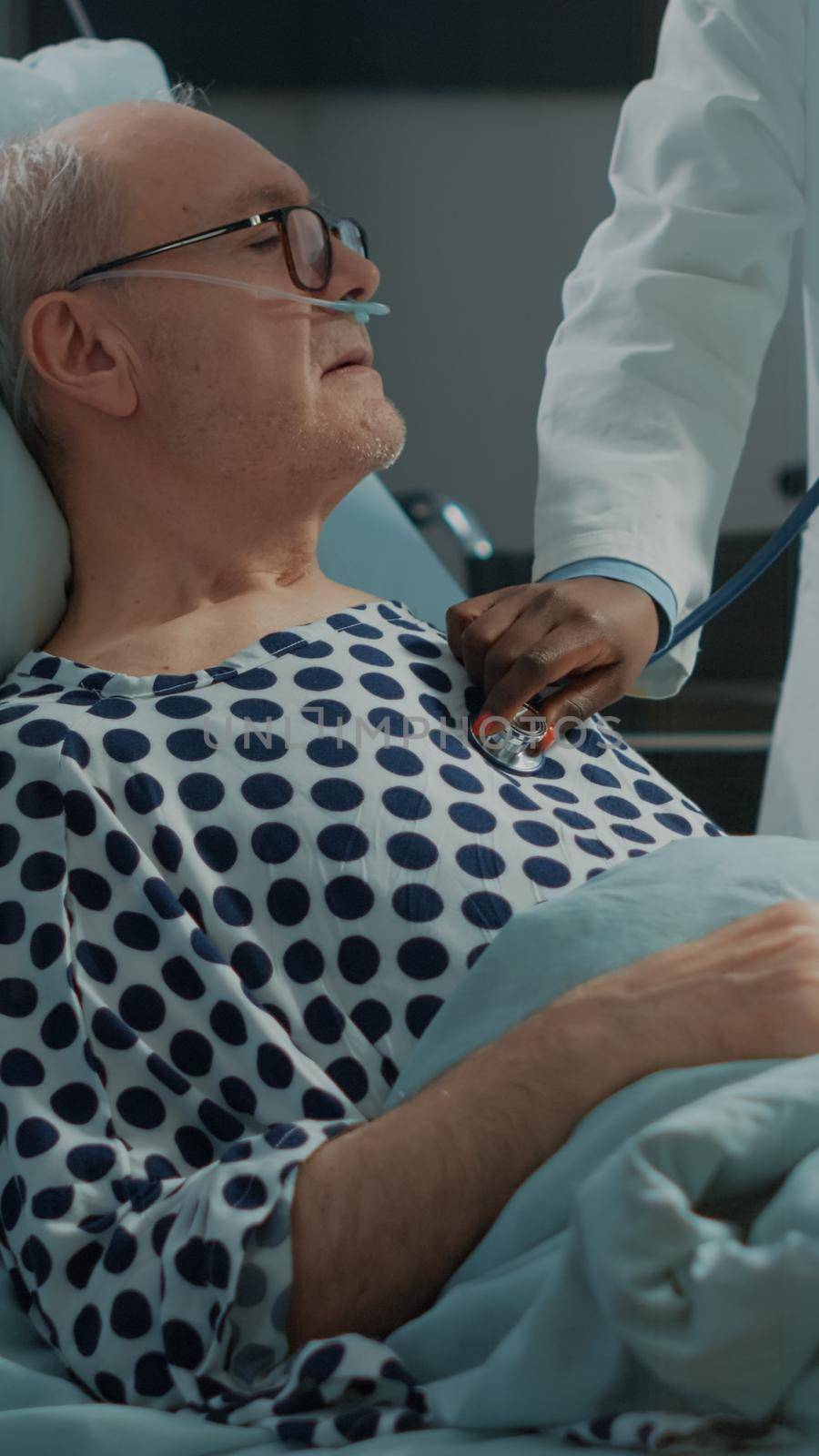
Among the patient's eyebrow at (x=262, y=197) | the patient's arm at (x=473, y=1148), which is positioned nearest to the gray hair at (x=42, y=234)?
the patient's eyebrow at (x=262, y=197)

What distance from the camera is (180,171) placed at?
1313 millimetres

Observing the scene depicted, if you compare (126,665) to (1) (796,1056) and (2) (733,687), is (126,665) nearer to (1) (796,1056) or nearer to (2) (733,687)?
(1) (796,1056)

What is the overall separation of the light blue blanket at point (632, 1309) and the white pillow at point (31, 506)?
0.69 meters

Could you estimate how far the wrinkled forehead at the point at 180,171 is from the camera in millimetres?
1307

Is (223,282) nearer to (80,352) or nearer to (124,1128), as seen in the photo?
(80,352)

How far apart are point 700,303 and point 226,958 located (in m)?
0.94

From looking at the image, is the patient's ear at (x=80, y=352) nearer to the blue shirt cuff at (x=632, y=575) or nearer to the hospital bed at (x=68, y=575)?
the hospital bed at (x=68, y=575)

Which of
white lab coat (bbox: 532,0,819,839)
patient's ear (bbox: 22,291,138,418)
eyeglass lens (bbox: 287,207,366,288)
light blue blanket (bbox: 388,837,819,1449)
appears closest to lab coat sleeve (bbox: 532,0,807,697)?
white lab coat (bbox: 532,0,819,839)

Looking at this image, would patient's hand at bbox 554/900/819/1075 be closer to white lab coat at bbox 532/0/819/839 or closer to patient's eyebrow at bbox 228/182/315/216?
white lab coat at bbox 532/0/819/839

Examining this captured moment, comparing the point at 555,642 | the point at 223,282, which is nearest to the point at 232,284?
the point at 223,282

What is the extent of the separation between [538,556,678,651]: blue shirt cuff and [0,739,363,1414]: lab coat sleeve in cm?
59

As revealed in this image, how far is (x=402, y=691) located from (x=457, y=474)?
0.67 metres

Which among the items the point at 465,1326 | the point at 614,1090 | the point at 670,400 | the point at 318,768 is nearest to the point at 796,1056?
the point at 614,1090

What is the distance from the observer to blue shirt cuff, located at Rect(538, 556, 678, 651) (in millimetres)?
1396
